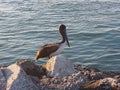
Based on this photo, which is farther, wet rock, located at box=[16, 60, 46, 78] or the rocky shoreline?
wet rock, located at box=[16, 60, 46, 78]

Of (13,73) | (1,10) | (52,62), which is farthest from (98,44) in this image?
(1,10)

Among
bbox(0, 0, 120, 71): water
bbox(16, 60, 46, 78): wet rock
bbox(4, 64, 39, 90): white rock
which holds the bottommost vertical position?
bbox(0, 0, 120, 71): water

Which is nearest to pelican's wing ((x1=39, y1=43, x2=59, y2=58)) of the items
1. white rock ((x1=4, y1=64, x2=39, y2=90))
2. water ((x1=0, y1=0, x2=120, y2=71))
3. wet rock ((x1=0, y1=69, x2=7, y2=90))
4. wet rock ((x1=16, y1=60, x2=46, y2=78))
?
wet rock ((x1=16, y1=60, x2=46, y2=78))

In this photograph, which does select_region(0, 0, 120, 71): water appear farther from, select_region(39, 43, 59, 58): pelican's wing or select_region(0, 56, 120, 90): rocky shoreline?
select_region(0, 56, 120, 90): rocky shoreline

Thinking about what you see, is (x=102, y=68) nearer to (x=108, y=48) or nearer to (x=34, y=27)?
(x=108, y=48)

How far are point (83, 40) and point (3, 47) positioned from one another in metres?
3.59

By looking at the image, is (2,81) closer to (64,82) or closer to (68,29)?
(64,82)

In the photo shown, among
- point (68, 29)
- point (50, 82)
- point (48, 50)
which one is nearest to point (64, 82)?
point (50, 82)

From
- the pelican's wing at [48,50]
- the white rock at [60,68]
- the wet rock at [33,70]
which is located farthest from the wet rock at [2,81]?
the pelican's wing at [48,50]

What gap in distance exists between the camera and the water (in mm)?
14719

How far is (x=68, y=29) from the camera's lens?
18719mm

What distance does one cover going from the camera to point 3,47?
52.9 feet

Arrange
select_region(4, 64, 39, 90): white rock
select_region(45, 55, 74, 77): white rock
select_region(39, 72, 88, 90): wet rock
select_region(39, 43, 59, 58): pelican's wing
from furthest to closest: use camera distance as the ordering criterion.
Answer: select_region(39, 43, 59, 58): pelican's wing
select_region(45, 55, 74, 77): white rock
select_region(39, 72, 88, 90): wet rock
select_region(4, 64, 39, 90): white rock

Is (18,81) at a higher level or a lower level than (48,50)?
higher
